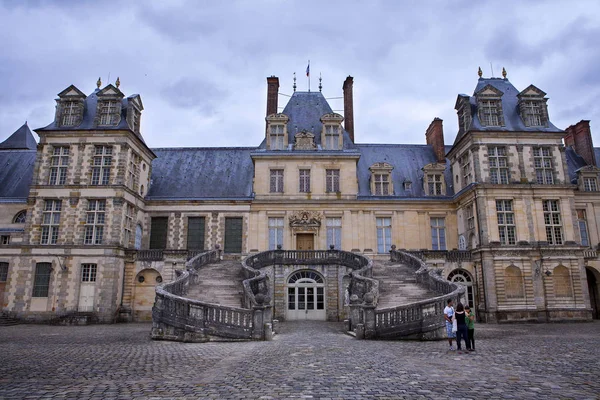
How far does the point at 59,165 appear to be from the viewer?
2798 cm

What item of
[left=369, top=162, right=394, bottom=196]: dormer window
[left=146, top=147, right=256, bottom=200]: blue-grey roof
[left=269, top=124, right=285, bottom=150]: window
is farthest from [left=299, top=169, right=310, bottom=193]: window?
[left=369, top=162, right=394, bottom=196]: dormer window

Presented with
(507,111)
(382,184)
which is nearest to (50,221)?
(382,184)

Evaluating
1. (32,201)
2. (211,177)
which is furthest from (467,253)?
(32,201)

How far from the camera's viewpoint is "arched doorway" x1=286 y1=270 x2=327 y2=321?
24688 mm

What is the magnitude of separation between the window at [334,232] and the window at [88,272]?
14721 millimetres

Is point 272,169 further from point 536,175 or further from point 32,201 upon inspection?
point 536,175

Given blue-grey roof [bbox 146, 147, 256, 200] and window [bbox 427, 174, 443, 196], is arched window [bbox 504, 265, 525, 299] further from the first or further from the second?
blue-grey roof [bbox 146, 147, 256, 200]

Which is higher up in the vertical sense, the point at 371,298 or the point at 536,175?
the point at 536,175

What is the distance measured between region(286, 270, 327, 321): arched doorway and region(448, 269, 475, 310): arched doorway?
861 centimetres

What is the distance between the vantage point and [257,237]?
2986 cm

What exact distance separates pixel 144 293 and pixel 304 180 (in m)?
12.7

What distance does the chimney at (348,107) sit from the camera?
113 ft

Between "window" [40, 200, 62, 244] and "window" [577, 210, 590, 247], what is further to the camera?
"window" [577, 210, 590, 247]

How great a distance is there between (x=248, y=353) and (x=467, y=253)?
19553mm
